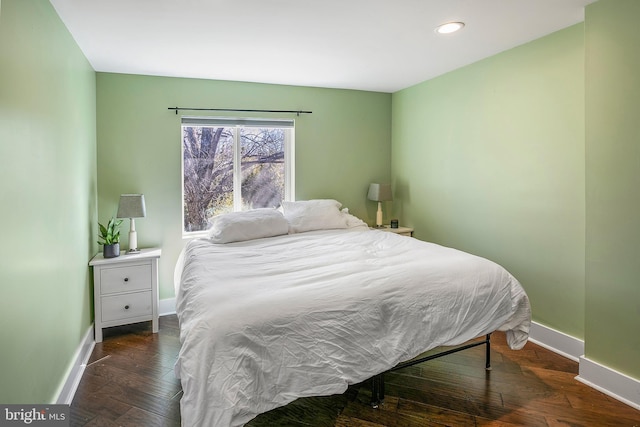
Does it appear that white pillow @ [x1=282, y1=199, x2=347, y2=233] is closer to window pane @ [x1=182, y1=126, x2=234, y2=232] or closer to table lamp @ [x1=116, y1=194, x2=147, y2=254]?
window pane @ [x1=182, y1=126, x2=234, y2=232]

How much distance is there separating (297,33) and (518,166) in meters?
2.06

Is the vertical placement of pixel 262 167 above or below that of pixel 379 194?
above

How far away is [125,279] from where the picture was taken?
3062 millimetres

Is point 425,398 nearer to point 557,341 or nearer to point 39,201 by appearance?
point 557,341

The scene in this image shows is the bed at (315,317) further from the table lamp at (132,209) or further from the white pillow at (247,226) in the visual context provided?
the table lamp at (132,209)

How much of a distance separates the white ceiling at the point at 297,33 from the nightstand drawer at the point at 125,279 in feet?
5.86

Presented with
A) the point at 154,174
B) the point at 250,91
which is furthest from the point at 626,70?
the point at 154,174

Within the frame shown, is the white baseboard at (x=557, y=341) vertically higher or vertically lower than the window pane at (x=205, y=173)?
lower

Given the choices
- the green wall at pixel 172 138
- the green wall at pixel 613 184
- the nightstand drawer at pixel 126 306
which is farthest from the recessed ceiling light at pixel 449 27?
the nightstand drawer at pixel 126 306

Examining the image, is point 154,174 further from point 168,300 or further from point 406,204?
point 406,204

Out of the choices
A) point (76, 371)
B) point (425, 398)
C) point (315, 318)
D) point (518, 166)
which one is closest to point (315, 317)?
point (315, 318)

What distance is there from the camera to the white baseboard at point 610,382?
2.06 m

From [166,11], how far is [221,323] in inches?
74.9

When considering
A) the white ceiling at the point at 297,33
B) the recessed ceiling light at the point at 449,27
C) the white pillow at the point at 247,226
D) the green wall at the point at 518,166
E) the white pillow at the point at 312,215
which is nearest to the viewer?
the white ceiling at the point at 297,33
